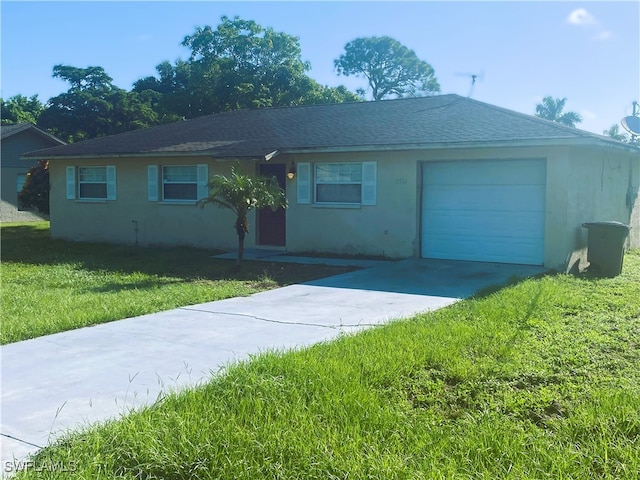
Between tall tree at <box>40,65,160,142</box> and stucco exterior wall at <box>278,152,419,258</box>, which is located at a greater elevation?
tall tree at <box>40,65,160,142</box>

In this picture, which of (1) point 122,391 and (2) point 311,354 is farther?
(2) point 311,354

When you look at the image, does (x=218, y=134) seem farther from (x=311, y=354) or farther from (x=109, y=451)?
(x=109, y=451)

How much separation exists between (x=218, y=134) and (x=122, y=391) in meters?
13.8

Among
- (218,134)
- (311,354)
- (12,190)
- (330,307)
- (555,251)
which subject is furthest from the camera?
(12,190)

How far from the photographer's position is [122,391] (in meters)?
5.14

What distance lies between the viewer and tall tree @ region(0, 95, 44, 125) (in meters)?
48.0

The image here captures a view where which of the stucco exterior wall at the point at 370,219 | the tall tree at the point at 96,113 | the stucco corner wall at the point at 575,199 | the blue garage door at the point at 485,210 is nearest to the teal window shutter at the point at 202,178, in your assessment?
the stucco exterior wall at the point at 370,219

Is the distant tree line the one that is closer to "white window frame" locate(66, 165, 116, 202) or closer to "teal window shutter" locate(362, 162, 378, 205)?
"white window frame" locate(66, 165, 116, 202)

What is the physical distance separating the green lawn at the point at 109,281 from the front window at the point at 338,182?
2.40 m

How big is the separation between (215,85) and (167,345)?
33.9 m

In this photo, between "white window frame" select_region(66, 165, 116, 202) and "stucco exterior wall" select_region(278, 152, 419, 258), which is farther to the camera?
"white window frame" select_region(66, 165, 116, 202)

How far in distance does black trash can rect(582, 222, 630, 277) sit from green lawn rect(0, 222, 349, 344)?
16.1 feet

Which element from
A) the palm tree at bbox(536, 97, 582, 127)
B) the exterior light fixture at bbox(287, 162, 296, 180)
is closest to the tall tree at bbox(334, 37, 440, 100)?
the palm tree at bbox(536, 97, 582, 127)

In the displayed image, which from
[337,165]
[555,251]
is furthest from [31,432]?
[337,165]
